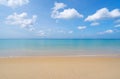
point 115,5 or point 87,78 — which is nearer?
point 87,78

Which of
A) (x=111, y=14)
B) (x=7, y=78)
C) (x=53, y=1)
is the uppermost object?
(x=53, y=1)

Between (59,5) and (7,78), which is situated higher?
(59,5)

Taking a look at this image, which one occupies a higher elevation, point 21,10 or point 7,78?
point 21,10

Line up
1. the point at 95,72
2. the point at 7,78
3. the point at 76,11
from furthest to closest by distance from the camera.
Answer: the point at 76,11 < the point at 95,72 < the point at 7,78

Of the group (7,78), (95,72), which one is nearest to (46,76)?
(7,78)

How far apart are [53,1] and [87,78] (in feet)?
15.6

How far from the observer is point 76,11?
7.52 metres

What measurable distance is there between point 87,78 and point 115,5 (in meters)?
5.28

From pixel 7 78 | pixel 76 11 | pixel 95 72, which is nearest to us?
pixel 7 78

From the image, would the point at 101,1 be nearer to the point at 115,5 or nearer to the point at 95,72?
the point at 115,5

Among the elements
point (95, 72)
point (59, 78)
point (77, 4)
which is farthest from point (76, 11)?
point (59, 78)

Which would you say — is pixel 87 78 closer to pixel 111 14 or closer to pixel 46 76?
pixel 46 76

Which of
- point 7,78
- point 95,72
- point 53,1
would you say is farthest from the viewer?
point 53,1

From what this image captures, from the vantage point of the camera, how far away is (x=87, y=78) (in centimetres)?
320
